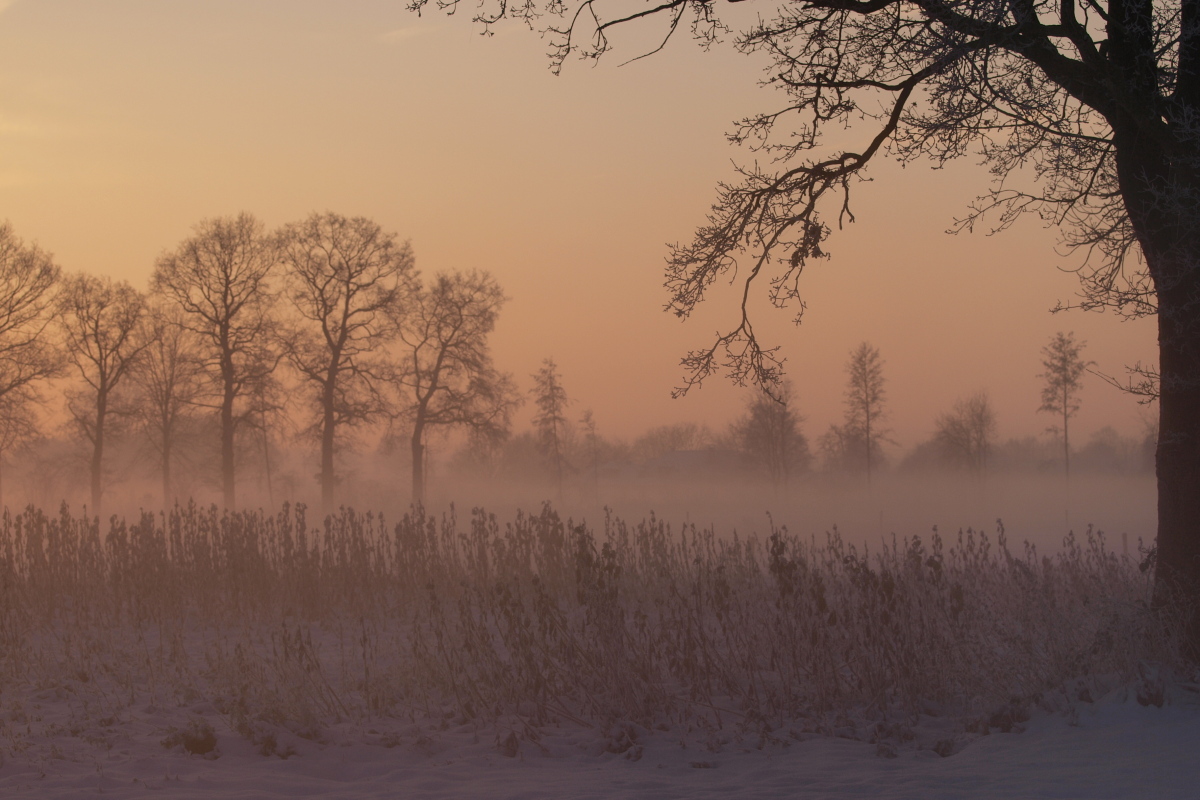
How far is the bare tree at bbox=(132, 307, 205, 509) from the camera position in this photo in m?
26.1

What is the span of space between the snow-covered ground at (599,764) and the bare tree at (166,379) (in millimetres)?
22586

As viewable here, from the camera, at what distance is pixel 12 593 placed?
28.2 feet

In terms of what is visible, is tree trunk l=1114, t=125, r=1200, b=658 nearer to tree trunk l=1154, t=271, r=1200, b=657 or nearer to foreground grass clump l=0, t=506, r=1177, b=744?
tree trunk l=1154, t=271, r=1200, b=657

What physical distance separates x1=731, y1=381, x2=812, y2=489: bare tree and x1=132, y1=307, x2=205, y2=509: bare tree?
27702mm

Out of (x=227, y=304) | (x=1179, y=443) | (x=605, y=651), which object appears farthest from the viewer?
(x=227, y=304)

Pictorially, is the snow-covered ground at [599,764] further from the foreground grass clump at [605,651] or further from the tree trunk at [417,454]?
the tree trunk at [417,454]

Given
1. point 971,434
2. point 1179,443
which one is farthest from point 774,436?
point 1179,443

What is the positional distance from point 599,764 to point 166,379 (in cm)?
3134

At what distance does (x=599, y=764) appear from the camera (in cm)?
495

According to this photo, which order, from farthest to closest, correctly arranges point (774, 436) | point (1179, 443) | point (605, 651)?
point (774, 436)
point (1179, 443)
point (605, 651)

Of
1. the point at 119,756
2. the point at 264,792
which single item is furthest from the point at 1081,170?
the point at 119,756

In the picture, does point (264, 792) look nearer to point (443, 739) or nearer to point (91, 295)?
point (443, 739)

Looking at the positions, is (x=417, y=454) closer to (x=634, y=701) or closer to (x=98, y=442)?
(x=98, y=442)

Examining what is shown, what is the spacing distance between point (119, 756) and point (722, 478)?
55.0 m
